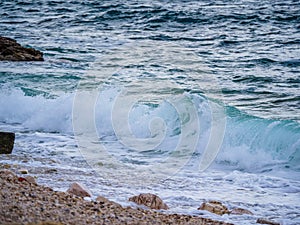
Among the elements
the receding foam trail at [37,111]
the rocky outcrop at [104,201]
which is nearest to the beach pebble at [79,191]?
the rocky outcrop at [104,201]

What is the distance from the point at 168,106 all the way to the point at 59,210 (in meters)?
6.17

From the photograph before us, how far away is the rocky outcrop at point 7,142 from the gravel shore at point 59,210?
2.03 metres

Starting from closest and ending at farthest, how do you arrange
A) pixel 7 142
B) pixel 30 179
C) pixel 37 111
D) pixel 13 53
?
pixel 30 179 < pixel 7 142 < pixel 37 111 < pixel 13 53

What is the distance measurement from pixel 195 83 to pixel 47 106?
3.08 m

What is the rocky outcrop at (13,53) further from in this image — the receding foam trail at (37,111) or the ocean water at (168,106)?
the receding foam trail at (37,111)

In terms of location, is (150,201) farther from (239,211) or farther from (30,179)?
(30,179)

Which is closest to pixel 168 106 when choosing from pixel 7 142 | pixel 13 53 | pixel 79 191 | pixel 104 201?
pixel 7 142

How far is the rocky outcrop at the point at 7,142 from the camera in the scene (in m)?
7.53

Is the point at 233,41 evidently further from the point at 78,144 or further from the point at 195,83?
the point at 78,144

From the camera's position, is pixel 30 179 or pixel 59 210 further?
pixel 30 179

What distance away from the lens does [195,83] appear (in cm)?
1217

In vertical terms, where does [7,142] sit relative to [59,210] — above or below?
below

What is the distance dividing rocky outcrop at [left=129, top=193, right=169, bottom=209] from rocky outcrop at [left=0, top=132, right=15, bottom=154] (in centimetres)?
257

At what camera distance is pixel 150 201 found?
5.47 m
